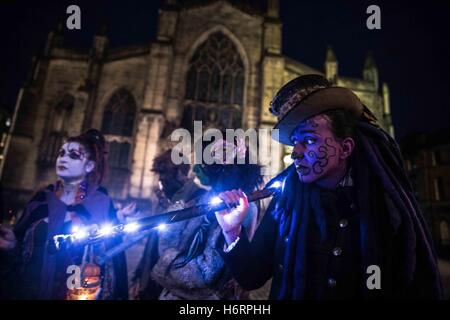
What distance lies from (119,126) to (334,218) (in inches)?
594

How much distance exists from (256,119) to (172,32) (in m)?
6.94

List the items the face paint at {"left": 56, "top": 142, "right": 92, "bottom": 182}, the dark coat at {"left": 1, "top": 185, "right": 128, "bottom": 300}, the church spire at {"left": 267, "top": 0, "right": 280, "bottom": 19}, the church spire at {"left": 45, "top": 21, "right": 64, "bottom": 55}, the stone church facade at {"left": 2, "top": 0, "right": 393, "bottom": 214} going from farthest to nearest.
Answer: the church spire at {"left": 267, "top": 0, "right": 280, "bottom": 19}, the church spire at {"left": 45, "top": 21, "right": 64, "bottom": 55}, the stone church facade at {"left": 2, "top": 0, "right": 393, "bottom": 214}, the face paint at {"left": 56, "top": 142, "right": 92, "bottom": 182}, the dark coat at {"left": 1, "top": 185, "right": 128, "bottom": 300}

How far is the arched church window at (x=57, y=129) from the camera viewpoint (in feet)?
45.6

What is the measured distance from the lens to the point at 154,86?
526 inches

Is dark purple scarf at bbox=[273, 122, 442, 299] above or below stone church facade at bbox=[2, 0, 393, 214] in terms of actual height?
below

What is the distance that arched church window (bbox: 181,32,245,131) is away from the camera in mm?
14594

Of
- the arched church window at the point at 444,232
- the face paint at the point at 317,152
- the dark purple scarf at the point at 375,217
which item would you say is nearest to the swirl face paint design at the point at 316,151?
the face paint at the point at 317,152

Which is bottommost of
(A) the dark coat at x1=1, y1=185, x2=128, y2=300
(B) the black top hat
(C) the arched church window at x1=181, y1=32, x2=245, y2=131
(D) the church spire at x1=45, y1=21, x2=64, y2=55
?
(A) the dark coat at x1=1, y1=185, x2=128, y2=300

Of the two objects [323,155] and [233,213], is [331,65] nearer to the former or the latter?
[323,155]

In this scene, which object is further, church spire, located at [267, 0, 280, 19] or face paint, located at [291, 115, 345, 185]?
church spire, located at [267, 0, 280, 19]

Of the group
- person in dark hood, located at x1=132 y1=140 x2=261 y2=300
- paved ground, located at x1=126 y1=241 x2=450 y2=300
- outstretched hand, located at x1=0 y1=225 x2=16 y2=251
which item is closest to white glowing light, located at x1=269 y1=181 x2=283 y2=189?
person in dark hood, located at x1=132 y1=140 x2=261 y2=300

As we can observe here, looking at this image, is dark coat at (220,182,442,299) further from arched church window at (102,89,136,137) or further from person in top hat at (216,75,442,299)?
arched church window at (102,89,136,137)

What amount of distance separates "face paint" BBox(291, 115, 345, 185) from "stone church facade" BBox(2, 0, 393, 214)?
11.3m
